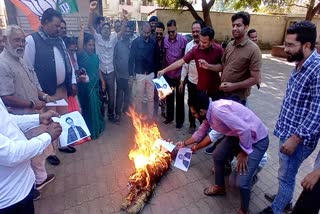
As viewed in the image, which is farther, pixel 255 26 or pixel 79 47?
pixel 255 26

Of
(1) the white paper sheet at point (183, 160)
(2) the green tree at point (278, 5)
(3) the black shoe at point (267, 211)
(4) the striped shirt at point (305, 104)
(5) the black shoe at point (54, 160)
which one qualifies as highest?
(2) the green tree at point (278, 5)

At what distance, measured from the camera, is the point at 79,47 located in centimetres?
458

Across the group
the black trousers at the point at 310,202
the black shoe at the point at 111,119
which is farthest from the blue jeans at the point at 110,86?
the black trousers at the point at 310,202

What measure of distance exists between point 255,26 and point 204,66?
63.0 ft

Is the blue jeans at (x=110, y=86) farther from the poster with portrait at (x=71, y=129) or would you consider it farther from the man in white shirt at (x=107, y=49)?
the poster with portrait at (x=71, y=129)

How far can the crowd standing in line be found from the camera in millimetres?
2070

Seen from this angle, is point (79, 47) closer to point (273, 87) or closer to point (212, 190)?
point (212, 190)

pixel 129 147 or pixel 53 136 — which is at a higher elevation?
pixel 53 136

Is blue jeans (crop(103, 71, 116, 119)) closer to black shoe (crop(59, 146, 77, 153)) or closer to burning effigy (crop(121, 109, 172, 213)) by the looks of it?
black shoe (crop(59, 146, 77, 153))

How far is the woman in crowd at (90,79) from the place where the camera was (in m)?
4.59

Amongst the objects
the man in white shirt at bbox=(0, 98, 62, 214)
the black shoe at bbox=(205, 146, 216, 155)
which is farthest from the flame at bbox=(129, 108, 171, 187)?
the man in white shirt at bbox=(0, 98, 62, 214)

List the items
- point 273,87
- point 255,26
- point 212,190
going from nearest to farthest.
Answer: point 212,190
point 273,87
point 255,26

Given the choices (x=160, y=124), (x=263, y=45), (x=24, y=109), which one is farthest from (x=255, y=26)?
(x=24, y=109)

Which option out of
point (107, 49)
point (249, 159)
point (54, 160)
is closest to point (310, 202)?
point (249, 159)
